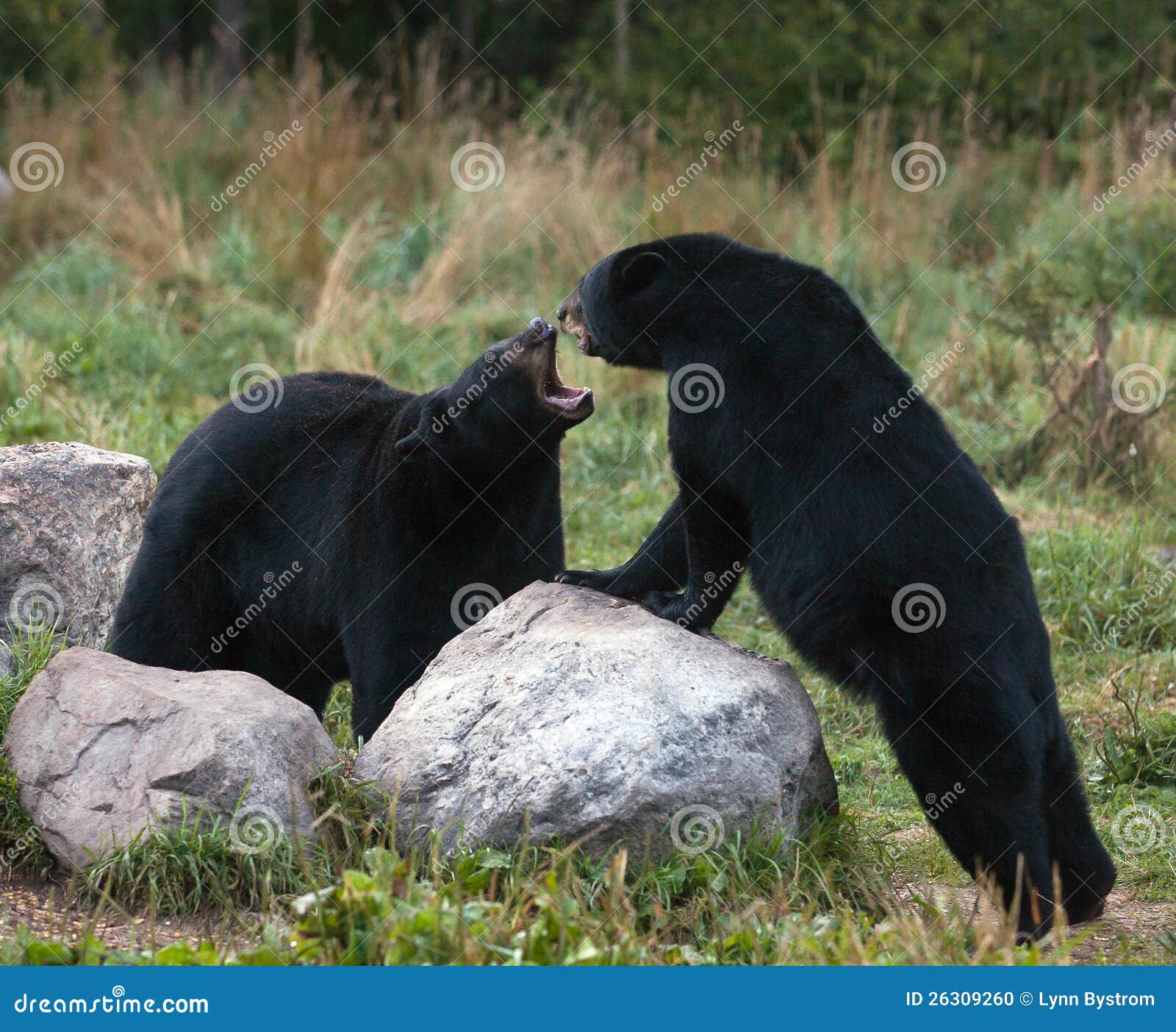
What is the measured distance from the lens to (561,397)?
4.71 metres

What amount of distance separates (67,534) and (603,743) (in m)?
2.42

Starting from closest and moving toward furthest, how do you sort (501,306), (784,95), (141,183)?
(501,306) → (141,183) → (784,95)

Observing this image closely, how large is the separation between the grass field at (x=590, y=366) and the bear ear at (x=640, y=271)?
1717mm

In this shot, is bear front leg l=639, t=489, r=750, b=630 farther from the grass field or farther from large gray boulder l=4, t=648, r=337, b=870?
large gray boulder l=4, t=648, r=337, b=870

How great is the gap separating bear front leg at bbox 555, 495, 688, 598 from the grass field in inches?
36.2

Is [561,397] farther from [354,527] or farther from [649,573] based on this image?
[354,527]

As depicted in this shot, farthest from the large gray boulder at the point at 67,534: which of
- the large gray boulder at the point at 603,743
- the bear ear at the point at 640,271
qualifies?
the bear ear at the point at 640,271

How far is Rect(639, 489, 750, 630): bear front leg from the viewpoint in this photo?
160 inches

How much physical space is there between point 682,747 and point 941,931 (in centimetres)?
79

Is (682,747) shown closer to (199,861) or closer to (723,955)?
(723,955)

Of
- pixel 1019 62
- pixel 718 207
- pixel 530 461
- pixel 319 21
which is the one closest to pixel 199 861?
pixel 530 461

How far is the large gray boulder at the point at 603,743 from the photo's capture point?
12.1 feet

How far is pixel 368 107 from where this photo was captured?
1307 cm

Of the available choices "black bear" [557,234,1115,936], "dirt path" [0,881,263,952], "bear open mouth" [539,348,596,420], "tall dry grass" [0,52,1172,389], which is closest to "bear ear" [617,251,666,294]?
"black bear" [557,234,1115,936]
